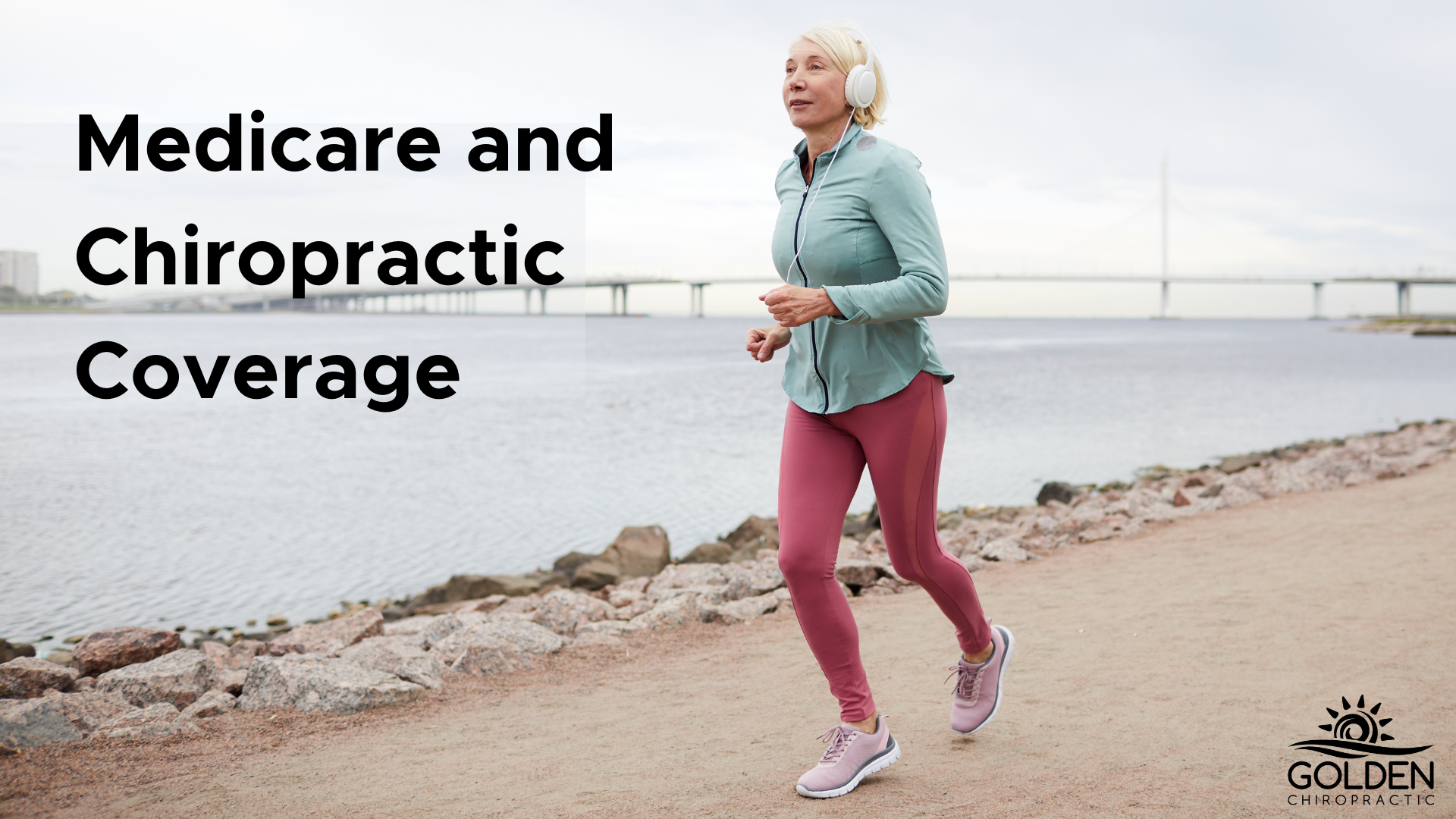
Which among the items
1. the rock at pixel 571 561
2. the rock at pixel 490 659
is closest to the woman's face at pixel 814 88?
the rock at pixel 490 659

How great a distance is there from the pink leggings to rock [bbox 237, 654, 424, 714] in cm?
216

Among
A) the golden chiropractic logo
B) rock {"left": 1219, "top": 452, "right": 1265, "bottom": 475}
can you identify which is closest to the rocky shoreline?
the golden chiropractic logo

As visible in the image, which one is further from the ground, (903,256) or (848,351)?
(903,256)

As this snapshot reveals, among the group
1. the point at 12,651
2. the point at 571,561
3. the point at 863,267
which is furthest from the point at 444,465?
the point at 863,267

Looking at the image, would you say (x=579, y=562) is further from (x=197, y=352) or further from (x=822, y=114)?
(x=197, y=352)

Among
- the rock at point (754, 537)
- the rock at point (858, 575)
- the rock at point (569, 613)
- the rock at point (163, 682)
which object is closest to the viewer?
the rock at point (163, 682)

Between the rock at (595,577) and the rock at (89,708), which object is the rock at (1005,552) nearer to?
the rock at (595,577)

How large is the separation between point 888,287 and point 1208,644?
283cm

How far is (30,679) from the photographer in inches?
171

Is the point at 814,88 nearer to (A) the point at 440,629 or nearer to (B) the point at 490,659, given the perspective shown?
(B) the point at 490,659

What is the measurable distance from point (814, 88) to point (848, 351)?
671mm

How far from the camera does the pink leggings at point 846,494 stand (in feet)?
8.73

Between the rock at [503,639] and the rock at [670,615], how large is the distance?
531 millimetres

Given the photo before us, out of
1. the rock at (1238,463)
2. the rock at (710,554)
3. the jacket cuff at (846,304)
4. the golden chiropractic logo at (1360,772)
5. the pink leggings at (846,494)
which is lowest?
the rock at (710,554)
